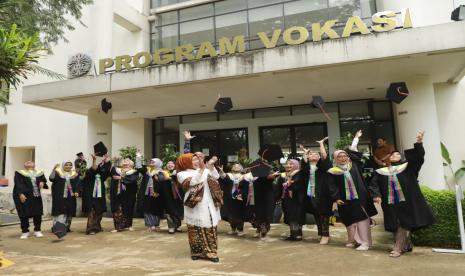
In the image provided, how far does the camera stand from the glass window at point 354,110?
451 inches

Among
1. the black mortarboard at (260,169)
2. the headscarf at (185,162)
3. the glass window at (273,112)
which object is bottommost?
the black mortarboard at (260,169)

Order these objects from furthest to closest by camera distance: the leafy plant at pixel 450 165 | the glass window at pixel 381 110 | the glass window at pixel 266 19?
1. the glass window at pixel 266 19
2. the glass window at pixel 381 110
3. the leafy plant at pixel 450 165

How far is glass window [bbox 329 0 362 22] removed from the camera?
36.9 feet

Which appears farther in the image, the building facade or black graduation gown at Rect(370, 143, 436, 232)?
the building facade

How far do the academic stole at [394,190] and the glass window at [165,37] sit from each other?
10.2 metres

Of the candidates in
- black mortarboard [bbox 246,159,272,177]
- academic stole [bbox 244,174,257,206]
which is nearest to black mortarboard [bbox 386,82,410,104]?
black mortarboard [bbox 246,159,272,177]

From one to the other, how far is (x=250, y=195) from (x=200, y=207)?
1.83m

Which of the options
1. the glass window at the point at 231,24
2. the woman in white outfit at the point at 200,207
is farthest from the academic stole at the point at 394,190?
the glass window at the point at 231,24

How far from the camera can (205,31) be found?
42.5ft

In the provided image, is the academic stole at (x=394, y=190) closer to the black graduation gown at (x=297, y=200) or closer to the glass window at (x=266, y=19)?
the black graduation gown at (x=297, y=200)

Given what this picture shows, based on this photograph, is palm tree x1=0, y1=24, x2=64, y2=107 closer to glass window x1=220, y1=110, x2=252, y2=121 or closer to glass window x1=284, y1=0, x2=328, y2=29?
glass window x1=220, y1=110, x2=252, y2=121

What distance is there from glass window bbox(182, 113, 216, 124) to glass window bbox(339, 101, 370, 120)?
4.67 metres

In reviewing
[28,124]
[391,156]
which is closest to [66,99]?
[28,124]

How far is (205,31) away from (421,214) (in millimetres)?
10178
